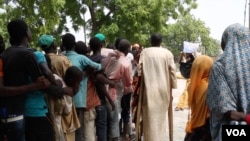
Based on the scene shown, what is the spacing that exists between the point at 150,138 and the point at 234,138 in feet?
10.7

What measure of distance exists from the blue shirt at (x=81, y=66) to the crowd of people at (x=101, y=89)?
0.01 meters

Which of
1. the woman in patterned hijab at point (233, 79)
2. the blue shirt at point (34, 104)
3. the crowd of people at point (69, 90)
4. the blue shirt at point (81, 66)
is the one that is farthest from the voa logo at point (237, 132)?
the blue shirt at point (81, 66)

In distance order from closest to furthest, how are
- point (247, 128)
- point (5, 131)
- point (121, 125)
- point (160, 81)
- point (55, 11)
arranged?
point (247, 128)
point (5, 131)
point (160, 81)
point (121, 125)
point (55, 11)

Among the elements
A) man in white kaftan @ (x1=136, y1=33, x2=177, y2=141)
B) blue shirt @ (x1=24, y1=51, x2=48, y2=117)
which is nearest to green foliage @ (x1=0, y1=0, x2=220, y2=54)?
man in white kaftan @ (x1=136, y1=33, x2=177, y2=141)

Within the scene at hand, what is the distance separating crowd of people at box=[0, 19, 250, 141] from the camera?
2.95 meters

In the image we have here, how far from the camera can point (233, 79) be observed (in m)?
2.89

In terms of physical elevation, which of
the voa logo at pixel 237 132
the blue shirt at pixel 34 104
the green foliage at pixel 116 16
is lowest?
the voa logo at pixel 237 132

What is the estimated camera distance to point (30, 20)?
55.2ft

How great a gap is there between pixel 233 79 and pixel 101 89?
8.11 ft

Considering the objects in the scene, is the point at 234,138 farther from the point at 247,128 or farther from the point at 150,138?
the point at 150,138

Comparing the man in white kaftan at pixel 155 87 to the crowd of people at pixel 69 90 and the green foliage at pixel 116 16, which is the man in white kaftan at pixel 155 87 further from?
the green foliage at pixel 116 16

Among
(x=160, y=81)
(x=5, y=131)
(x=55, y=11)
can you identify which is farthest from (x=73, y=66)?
(x=55, y=11)

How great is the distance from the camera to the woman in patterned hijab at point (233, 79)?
288 cm

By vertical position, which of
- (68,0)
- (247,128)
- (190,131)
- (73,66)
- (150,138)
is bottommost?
(150,138)
